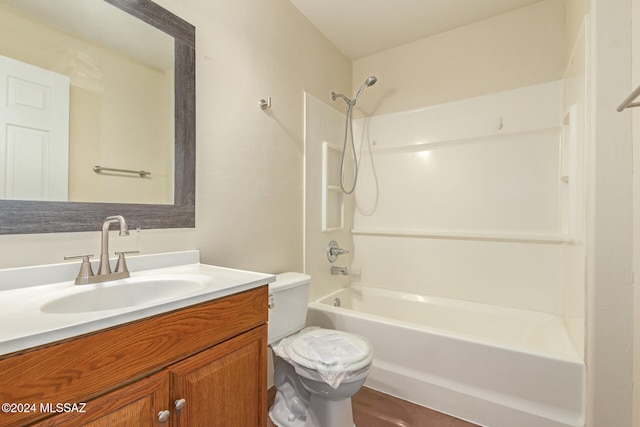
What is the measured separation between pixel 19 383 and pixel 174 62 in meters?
1.27

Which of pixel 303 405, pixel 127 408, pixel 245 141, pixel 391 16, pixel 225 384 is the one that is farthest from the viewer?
pixel 391 16

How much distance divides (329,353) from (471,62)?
2286 millimetres

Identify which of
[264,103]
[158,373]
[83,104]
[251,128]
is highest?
[264,103]

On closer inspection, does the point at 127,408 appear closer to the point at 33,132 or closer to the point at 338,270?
the point at 33,132

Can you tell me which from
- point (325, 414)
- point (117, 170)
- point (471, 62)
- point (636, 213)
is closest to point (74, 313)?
point (117, 170)

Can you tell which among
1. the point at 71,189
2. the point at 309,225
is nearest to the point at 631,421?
the point at 309,225

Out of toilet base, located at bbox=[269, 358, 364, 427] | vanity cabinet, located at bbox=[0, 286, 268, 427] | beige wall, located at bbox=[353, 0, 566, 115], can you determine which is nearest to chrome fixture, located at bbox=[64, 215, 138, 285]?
vanity cabinet, located at bbox=[0, 286, 268, 427]

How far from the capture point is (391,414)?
161 centimetres

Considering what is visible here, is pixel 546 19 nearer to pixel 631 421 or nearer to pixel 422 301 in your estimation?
pixel 422 301

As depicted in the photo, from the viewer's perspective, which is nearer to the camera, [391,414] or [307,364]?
[307,364]

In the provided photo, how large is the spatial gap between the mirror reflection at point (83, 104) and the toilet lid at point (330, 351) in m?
0.90

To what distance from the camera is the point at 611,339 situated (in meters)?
1.21

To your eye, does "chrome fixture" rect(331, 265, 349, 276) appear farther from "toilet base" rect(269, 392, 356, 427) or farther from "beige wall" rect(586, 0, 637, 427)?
"beige wall" rect(586, 0, 637, 427)

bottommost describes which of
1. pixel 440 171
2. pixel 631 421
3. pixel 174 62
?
pixel 631 421
